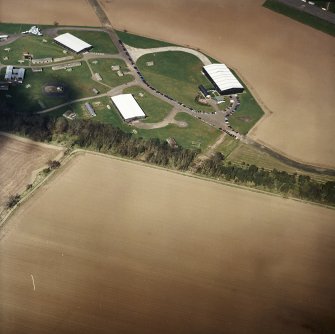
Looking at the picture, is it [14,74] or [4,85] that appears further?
[14,74]

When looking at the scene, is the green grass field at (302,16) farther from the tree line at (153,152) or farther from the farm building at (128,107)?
the tree line at (153,152)

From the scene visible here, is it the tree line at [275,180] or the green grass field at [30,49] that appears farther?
the green grass field at [30,49]

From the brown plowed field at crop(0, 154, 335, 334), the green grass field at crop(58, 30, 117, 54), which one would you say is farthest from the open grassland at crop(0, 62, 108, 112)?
the brown plowed field at crop(0, 154, 335, 334)

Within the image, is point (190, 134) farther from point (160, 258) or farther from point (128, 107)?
point (160, 258)

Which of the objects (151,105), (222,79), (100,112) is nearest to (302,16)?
(222,79)

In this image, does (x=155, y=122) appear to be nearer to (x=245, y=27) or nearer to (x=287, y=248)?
(x=287, y=248)

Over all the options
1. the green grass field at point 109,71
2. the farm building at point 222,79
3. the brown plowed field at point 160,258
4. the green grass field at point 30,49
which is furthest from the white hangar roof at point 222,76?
the green grass field at point 30,49
